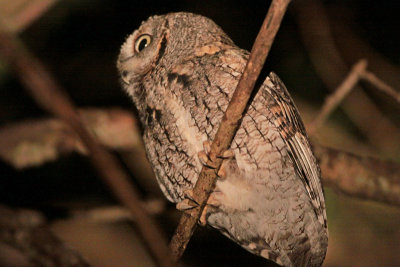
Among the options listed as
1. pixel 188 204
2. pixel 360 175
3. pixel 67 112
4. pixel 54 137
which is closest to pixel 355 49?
pixel 360 175

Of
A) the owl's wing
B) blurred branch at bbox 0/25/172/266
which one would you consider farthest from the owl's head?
blurred branch at bbox 0/25/172/266

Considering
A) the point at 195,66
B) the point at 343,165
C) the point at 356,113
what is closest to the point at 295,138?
the point at 195,66

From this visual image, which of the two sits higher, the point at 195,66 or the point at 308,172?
the point at 195,66

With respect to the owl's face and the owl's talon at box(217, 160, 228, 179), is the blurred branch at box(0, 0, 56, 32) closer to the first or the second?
the owl's face

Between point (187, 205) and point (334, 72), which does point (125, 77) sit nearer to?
point (187, 205)

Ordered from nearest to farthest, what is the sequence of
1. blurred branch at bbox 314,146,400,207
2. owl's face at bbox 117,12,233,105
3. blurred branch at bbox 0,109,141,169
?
owl's face at bbox 117,12,233,105, blurred branch at bbox 314,146,400,207, blurred branch at bbox 0,109,141,169

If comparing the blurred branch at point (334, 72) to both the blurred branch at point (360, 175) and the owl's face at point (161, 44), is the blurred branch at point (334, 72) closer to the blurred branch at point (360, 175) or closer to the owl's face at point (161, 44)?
the blurred branch at point (360, 175)

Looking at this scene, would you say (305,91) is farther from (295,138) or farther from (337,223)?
(295,138)

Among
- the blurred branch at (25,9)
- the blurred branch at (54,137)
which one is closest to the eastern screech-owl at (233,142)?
the blurred branch at (25,9)
